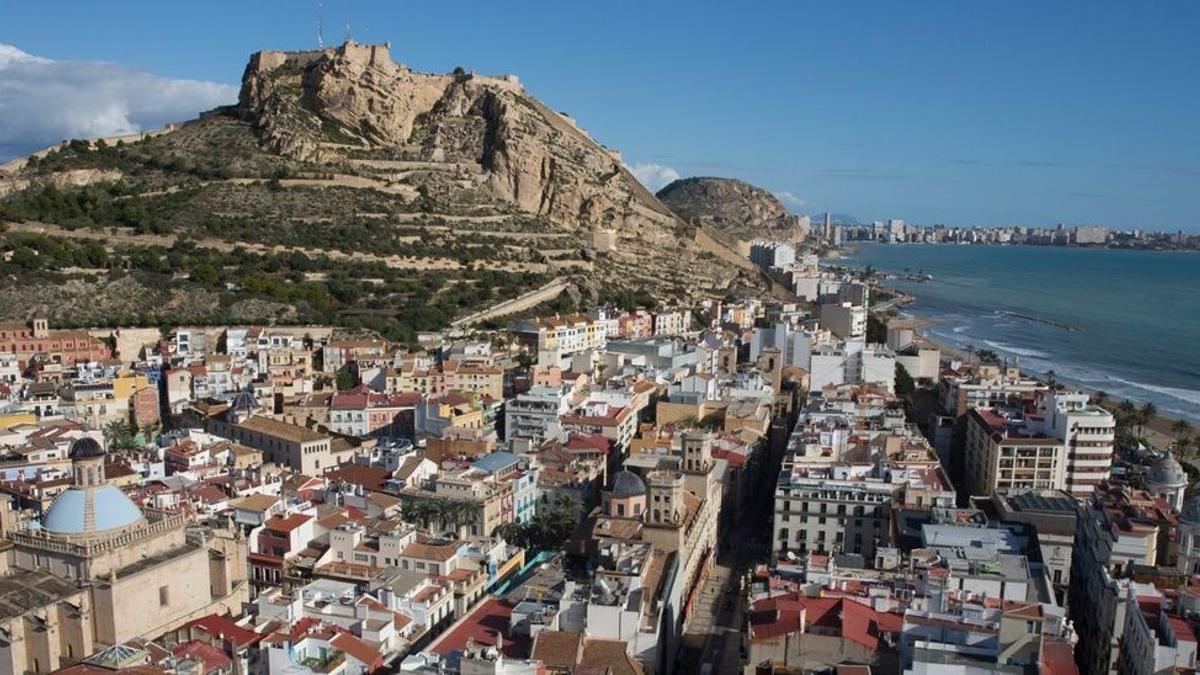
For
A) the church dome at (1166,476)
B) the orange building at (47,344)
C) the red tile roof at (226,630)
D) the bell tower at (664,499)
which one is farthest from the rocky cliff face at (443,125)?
the church dome at (1166,476)

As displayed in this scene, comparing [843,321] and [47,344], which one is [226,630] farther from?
[843,321]

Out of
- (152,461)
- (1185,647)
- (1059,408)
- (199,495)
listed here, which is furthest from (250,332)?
(1185,647)

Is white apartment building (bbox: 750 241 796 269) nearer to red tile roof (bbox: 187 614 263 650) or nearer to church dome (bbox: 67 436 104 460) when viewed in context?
red tile roof (bbox: 187 614 263 650)

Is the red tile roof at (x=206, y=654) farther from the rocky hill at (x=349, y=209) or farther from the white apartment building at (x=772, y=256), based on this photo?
the white apartment building at (x=772, y=256)

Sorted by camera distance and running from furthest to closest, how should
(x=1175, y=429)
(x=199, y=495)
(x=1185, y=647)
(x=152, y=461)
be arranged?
1. (x=1175, y=429)
2. (x=152, y=461)
3. (x=199, y=495)
4. (x=1185, y=647)

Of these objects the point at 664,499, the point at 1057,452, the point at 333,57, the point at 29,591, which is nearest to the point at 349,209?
the point at 333,57

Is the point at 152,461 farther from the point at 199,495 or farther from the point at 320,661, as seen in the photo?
the point at 320,661

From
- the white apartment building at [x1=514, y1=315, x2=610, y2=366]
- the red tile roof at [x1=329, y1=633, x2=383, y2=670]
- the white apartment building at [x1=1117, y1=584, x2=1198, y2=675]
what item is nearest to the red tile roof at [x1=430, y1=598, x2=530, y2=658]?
the red tile roof at [x1=329, y1=633, x2=383, y2=670]
